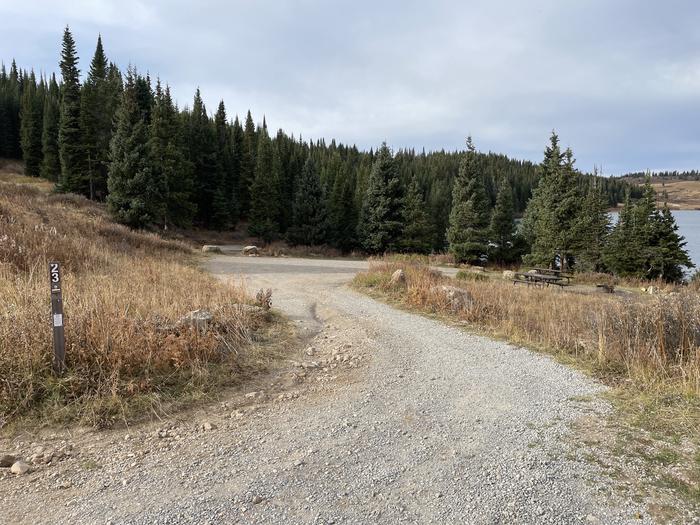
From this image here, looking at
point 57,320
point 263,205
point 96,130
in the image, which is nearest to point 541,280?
point 57,320

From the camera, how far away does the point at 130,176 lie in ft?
102

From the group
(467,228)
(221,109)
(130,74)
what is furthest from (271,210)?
(221,109)

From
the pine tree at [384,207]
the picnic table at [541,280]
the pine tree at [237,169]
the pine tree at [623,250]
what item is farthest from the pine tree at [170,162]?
the pine tree at [623,250]

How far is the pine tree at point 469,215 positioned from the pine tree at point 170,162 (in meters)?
22.4

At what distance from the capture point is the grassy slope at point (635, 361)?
3658 millimetres

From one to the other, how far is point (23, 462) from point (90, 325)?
202 centimetres

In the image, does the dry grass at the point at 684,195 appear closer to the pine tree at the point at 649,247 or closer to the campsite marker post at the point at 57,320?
the pine tree at the point at 649,247

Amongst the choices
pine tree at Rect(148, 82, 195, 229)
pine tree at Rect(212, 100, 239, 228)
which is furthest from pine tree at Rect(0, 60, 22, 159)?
pine tree at Rect(148, 82, 195, 229)

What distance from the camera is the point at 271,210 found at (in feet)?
145

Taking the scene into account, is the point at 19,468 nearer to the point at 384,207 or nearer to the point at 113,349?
the point at 113,349

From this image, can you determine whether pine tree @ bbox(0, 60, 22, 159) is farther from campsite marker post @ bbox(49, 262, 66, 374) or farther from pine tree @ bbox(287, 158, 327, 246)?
campsite marker post @ bbox(49, 262, 66, 374)

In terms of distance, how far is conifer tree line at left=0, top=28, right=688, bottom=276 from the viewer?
102ft

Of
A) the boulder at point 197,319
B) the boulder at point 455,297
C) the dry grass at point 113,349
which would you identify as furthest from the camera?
the boulder at point 455,297

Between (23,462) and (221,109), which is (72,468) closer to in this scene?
(23,462)
